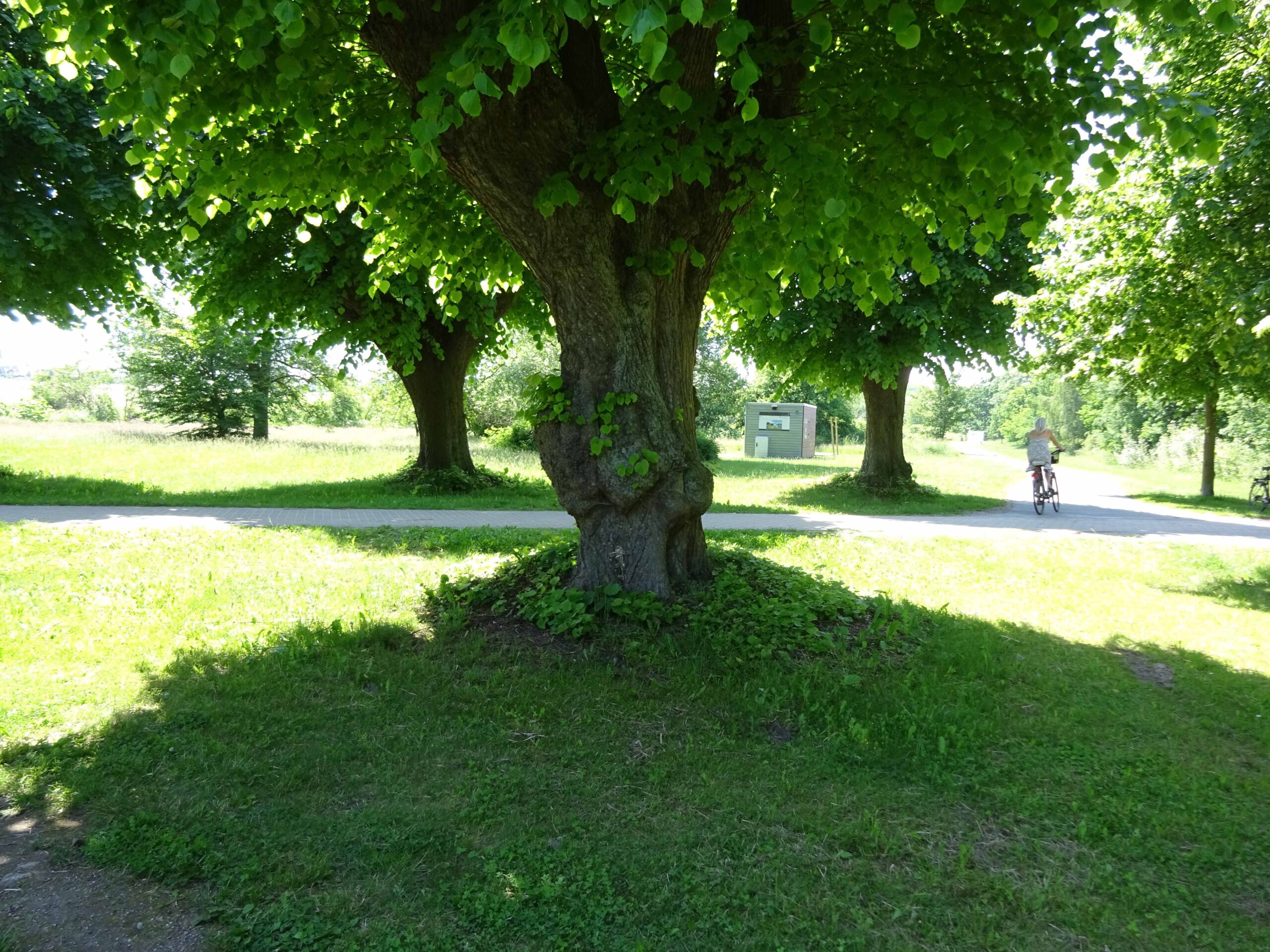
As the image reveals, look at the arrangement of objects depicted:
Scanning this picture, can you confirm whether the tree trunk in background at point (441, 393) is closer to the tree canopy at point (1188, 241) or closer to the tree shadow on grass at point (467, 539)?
the tree shadow on grass at point (467, 539)

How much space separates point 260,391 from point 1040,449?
30.1 metres

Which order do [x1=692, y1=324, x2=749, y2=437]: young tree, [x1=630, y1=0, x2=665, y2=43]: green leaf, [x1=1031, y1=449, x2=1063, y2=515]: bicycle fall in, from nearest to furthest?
1. [x1=630, y1=0, x2=665, y2=43]: green leaf
2. [x1=1031, y1=449, x2=1063, y2=515]: bicycle
3. [x1=692, y1=324, x2=749, y2=437]: young tree

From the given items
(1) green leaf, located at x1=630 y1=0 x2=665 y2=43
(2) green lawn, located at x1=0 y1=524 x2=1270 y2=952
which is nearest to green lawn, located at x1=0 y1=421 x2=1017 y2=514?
(2) green lawn, located at x1=0 y1=524 x2=1270 y2=952

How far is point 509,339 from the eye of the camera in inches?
687

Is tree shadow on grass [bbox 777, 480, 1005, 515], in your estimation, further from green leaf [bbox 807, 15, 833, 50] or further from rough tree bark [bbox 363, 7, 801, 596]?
green leaf [bbox 807, 15, 833, 50]

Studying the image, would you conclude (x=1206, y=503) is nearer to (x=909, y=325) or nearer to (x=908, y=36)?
(x=909, y=325)

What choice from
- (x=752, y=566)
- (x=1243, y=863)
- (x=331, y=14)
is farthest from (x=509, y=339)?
(x=1243, y=863)

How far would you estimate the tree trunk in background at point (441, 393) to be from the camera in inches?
619

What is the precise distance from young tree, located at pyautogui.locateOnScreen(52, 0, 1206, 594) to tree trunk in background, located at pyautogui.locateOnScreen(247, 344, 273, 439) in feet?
98.1

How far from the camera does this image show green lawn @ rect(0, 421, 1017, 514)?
13.7 metres

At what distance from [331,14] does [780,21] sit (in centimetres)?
279

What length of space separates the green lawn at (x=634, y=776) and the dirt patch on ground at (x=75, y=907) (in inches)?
4.1

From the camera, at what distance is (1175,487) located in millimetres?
27641

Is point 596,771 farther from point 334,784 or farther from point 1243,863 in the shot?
point 1243,863
